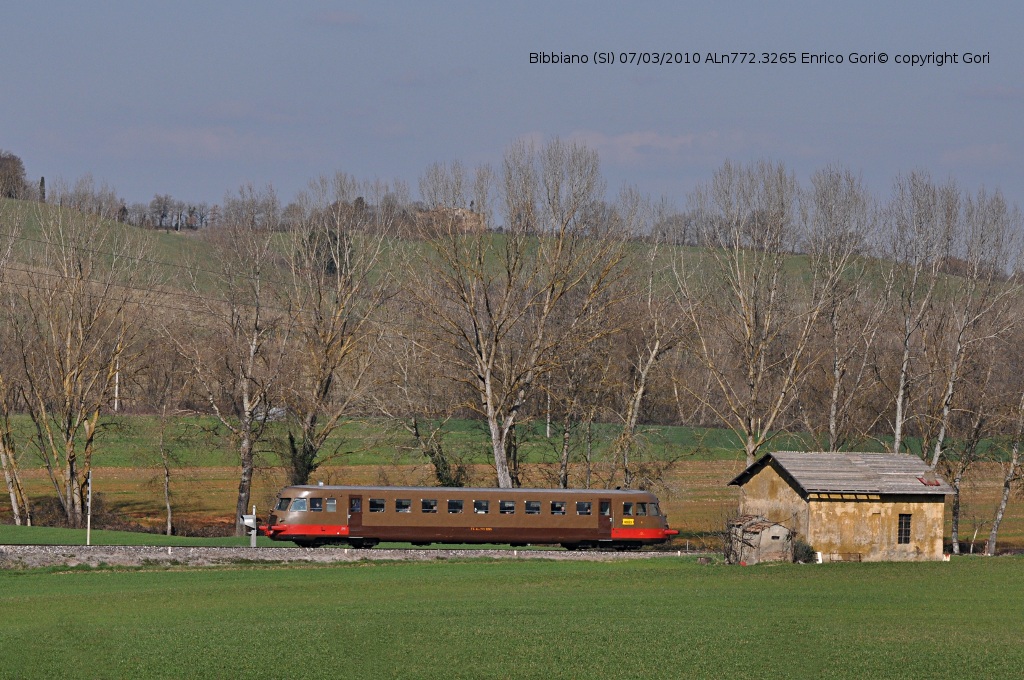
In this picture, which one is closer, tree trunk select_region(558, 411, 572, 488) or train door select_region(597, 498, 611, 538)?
train door select_region(597, 498, 611, 538)

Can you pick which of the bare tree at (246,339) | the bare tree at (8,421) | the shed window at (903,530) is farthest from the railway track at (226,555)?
the bare tree at (8,421)

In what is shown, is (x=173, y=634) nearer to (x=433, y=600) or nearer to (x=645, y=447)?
(x=433, y=600)

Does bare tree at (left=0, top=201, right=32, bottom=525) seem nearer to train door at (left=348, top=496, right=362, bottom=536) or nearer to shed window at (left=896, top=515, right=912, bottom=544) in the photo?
train door at (left=348, top=496, right=362, bottom=536)

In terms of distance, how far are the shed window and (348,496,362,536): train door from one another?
2057 centimetres

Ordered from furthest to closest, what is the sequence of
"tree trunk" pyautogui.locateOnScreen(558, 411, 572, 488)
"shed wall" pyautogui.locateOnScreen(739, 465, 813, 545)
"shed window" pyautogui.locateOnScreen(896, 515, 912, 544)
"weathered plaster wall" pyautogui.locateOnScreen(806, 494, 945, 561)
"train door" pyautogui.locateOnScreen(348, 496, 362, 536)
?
"tree trunk" pyautogui.locateOnScreen(558, 411, 572, 488), "train door" pyautogui.locateOnScreen(348, 496, 362, 536), "shed window" pyautogui.locateOnScreen(896, 515, 912, 544), "shed wall" pyautogui.locateOnScreen(739, 465, 813, 545), "weathered plaster wall" pyautogui.locateOnScreen(806, 494, 945, 561)

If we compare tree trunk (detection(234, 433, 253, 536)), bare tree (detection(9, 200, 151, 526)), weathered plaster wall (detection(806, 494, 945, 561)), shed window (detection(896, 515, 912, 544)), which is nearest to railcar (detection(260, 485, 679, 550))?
weathered plaster wall (detection(806, 494, 945, 561))

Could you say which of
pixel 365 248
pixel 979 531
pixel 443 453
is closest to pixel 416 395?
pixel 443 453

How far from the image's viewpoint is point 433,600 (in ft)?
108

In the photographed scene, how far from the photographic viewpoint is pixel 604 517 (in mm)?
50188

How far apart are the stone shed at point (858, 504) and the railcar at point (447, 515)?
20.8 ft

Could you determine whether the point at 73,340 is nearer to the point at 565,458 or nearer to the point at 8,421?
the point at 8,421

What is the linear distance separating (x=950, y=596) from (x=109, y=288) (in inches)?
1693

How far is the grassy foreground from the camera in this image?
24.0 metres

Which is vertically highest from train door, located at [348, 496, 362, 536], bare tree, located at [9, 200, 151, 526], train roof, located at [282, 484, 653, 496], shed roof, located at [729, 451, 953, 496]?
bare tree, located at [9, 200, 151, 526]
